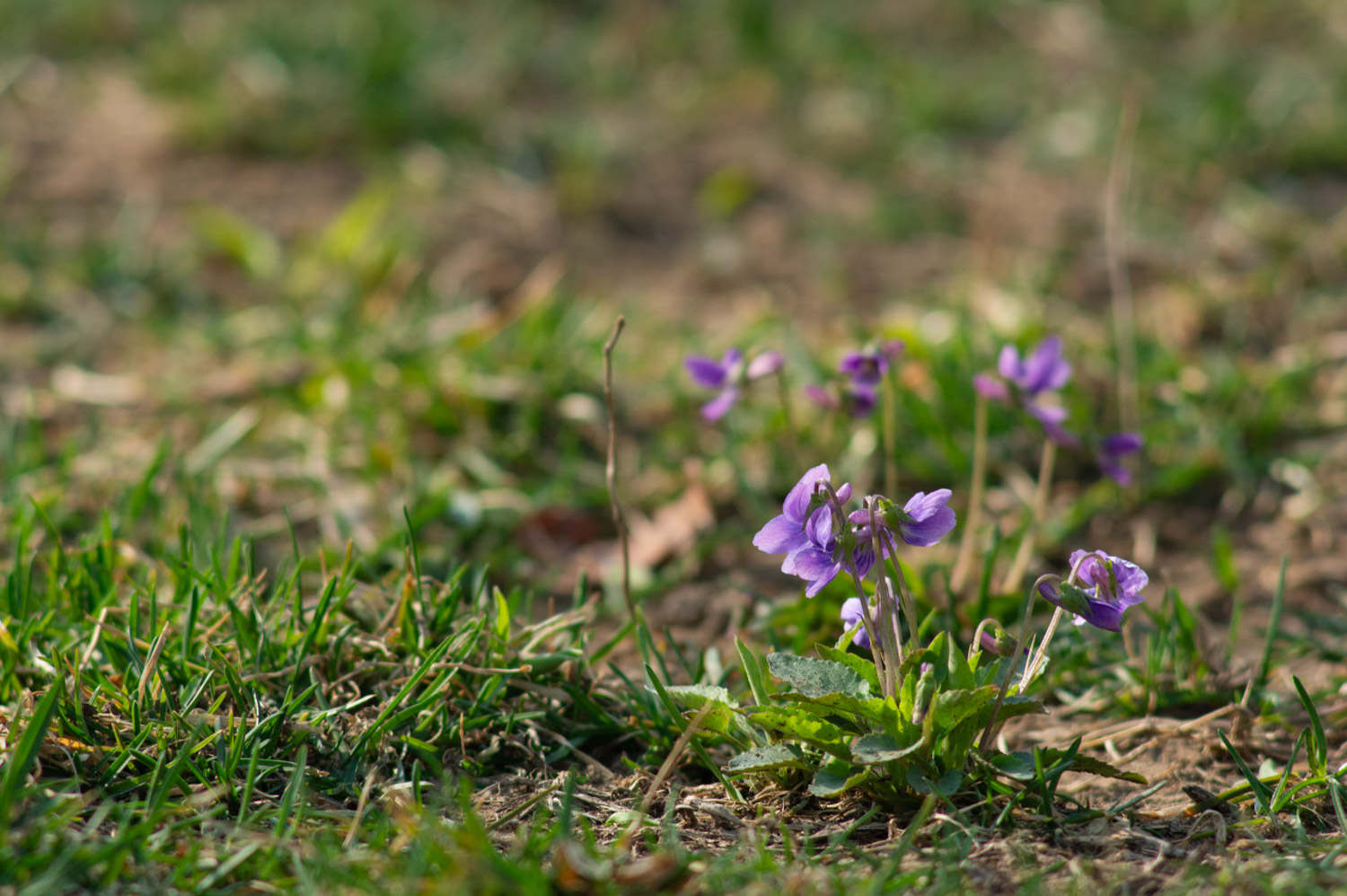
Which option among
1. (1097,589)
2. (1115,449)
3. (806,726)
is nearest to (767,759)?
(806,726)

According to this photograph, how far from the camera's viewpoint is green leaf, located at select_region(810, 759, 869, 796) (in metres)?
1.76

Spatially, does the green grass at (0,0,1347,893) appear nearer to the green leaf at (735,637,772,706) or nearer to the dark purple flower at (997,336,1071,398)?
the green leaf at (735,637,772,706)

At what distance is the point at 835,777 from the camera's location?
180cm

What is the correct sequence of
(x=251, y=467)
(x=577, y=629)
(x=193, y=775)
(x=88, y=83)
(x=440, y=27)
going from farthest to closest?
1. (x=440, y=27)
2. (x=88, y=83)
3. (x=251, y=467)
4. (x=577, y=629)
5. (x=193, y=775)

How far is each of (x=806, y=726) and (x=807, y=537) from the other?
0.30 metres

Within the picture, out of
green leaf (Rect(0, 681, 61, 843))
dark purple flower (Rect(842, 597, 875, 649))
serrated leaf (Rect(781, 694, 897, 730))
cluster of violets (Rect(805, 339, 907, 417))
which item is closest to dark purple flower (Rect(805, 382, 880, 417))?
cluster of violets (Rect(805, 339, 907, 417))

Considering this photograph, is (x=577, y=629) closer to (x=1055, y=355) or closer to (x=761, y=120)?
(x=1055, y=355)

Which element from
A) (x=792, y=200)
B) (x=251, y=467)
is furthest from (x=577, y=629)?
(x=792, y=200)

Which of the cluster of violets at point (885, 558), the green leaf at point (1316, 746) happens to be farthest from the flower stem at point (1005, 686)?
the green leaf at point (1316, 746)

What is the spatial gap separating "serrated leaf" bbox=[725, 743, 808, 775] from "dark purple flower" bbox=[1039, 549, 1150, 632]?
17.4 inches

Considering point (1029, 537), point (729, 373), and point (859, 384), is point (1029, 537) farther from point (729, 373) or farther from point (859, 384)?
point (729, 373)

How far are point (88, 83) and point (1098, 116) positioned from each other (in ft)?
14.9

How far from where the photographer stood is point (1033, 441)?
3217mm

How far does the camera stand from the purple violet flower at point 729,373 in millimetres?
2248
